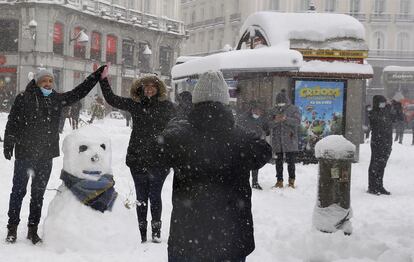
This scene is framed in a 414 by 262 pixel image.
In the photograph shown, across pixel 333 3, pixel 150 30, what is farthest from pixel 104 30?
pixel 333 3

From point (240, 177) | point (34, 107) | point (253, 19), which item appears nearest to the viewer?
point (240, 177)

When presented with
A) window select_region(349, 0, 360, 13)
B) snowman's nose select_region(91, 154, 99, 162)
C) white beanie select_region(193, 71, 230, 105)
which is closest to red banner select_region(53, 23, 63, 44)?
window select_region(349, 0, 360, 13)

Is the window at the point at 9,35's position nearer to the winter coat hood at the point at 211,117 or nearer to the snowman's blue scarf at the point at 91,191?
the snowman's blue scarf at the point at 91,191

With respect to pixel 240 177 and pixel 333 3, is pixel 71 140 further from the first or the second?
pixel 333 3

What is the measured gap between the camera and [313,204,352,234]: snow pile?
6113mm

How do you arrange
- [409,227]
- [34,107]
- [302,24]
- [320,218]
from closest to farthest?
[34,107] < [320,218] < [409,227] < [302,24]

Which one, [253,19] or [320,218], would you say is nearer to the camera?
[320,218]

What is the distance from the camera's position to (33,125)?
5.25 meters

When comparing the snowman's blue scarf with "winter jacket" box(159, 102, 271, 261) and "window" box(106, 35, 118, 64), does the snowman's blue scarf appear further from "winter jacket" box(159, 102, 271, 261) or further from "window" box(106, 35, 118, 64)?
"window" box(106, 35, 118, 64)

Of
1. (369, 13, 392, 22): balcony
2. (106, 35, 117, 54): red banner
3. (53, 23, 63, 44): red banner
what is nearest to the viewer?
(53, 23, 63, 44): red banner

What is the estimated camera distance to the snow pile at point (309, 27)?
12.5 meters

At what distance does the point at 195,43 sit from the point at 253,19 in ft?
156

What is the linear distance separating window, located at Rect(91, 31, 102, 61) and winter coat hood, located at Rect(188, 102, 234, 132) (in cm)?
3498

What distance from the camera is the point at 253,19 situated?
46.0ft
